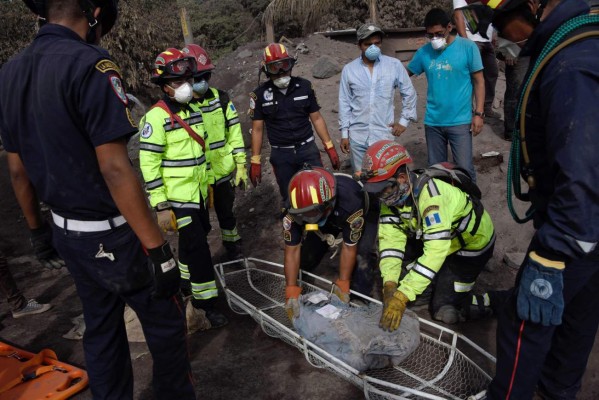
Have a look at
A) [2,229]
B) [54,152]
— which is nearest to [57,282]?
[2,229]

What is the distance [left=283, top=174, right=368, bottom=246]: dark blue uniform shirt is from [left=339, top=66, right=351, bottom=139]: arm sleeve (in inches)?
64.5

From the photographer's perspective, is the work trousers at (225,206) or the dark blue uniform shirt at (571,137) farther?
the work trousers at (225,206)

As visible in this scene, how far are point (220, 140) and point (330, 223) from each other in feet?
4.71

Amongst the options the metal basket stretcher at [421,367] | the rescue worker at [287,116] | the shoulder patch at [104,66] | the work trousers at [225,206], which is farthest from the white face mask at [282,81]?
the shoulder patch at [104,66]

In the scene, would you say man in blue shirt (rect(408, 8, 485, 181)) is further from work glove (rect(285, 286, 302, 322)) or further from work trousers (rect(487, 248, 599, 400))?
work trousers (rect(487, 248, 599, 400))

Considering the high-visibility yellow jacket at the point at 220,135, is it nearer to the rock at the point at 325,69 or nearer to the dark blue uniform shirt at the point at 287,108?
the dark blue uniform shirt at the point at 287,108

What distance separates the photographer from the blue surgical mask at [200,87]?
4160mm

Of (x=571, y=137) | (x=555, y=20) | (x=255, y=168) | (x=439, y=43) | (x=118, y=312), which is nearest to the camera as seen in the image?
(x=571, y=137)

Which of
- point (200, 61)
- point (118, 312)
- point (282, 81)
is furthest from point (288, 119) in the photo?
point (118, 312)

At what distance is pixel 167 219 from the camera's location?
12.4 feet

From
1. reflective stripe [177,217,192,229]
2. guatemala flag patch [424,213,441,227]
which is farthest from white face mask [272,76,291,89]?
guatemala flag patch [424,213,441,227]

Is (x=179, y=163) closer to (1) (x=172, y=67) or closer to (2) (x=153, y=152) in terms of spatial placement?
(2) (x=153, y=152)

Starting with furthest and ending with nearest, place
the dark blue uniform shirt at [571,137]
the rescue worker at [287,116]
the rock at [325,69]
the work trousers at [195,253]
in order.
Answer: the rock at [325,69], the rescue worker at [287,116], the work trousers at [195,253], the dark blue uniform shirt at [571,137]

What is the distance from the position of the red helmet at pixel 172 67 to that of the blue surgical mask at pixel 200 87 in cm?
26
